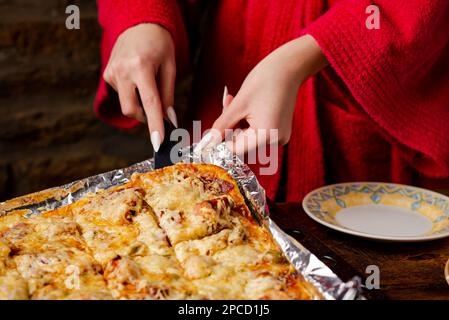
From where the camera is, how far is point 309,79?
1.53 meters

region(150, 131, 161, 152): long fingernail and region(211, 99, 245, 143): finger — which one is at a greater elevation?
region(211, 99, 245, 143): finger

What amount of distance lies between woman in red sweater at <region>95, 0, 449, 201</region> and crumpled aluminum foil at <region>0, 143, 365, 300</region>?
8 cm

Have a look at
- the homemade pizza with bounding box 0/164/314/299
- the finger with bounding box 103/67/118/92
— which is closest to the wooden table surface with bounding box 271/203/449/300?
the homemade pizza with bounding box 0/164/314/299

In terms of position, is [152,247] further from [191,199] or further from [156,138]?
[156,138]

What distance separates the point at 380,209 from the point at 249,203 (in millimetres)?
402

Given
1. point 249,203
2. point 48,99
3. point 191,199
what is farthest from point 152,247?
point 48,99

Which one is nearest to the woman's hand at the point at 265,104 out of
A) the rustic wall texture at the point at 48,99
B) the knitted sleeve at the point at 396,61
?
the knitted sleeve at the point at 396,61

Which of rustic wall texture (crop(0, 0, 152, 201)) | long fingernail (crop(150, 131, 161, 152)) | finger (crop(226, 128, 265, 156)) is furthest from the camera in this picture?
rustic wall texture (crop(0, 0, 152, 201))

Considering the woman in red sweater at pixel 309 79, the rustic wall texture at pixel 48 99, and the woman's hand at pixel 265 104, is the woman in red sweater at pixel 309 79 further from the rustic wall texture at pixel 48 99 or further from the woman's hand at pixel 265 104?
the rustic wall texture at pixel 48 99

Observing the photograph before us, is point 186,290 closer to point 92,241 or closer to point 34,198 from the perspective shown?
point 92,241

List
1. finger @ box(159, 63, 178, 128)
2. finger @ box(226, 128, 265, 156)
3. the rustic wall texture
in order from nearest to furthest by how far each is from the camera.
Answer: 1. finger @ box(226, 128, 265, 156)
2. finger @ box(159, 63, 178, 128)
3. the rustic wall texture

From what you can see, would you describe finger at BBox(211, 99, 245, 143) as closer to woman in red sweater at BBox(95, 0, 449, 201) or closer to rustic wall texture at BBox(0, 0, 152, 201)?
woman in red sweater at BBox(95, 0, 449, 201)

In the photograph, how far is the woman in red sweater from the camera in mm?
1285
